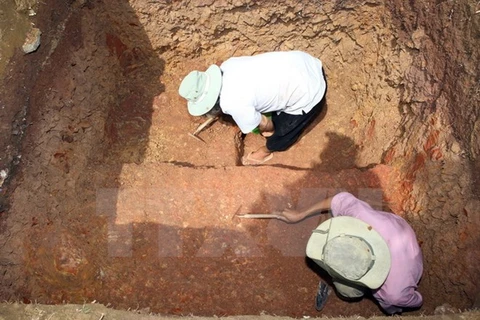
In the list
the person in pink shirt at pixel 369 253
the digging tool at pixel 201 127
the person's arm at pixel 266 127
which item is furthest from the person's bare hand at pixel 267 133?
the person in pink shirt at pixel 369 253

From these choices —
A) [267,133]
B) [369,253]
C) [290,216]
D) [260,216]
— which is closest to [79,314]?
[260,216]

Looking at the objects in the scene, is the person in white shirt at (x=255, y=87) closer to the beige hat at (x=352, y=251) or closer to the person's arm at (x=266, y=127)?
the person's arm at (x=266, y=127)

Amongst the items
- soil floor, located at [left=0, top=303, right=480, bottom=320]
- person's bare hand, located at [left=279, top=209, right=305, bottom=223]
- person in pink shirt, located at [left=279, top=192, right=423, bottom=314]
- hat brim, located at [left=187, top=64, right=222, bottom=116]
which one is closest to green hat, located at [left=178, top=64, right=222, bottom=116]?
hat brim, located at [left=187, top=64, right=222, bottom=116]

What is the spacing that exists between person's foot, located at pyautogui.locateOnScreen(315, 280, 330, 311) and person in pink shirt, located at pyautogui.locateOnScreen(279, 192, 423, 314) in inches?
7.6

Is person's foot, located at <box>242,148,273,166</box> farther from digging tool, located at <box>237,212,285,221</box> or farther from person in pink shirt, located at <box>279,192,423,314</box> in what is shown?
person in pink shirt, located at <box>279,192,423,314</box>

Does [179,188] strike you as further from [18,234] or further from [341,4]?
[341,4]

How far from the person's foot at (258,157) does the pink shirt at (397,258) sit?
1.08 metres

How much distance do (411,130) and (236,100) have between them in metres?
1.30

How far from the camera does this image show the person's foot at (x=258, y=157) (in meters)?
3.58

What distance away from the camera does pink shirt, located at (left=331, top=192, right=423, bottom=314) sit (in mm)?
2441

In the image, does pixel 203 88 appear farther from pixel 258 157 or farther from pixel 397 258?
pixel 397 258

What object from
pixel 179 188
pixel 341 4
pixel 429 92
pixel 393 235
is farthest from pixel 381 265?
pixel 341 4

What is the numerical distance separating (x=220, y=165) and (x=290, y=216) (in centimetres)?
82

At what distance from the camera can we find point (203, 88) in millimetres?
2893
